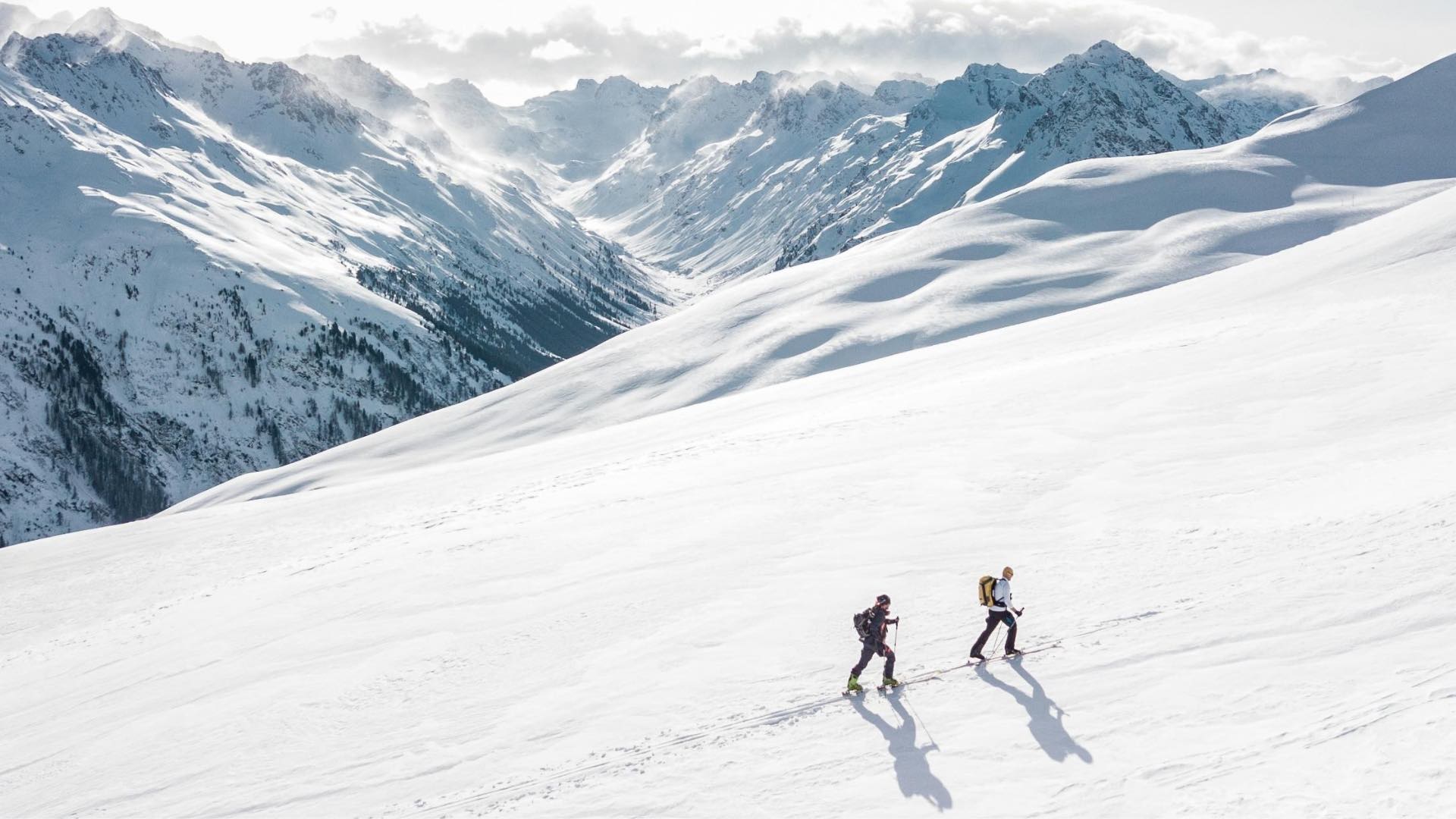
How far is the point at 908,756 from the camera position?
13.5m

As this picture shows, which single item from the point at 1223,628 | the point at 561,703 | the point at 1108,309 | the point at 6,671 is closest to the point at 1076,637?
the point at 1223,628

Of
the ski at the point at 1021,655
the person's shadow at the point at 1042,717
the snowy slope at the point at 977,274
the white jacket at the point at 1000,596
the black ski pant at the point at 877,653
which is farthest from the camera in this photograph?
the snowy slope at the point at 977,274

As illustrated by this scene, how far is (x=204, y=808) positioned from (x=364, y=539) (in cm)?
1665

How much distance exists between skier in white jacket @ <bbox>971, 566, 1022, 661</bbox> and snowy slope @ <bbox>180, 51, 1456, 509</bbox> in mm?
53950

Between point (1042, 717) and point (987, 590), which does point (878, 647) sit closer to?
point (987, 590)

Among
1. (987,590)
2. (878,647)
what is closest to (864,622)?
(878,647)

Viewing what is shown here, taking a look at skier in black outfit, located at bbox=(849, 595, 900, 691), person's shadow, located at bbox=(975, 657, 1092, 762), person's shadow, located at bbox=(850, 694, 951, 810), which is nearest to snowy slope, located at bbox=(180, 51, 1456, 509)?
skier in black outfit, located at bbox=(849, 595, 900, 691)

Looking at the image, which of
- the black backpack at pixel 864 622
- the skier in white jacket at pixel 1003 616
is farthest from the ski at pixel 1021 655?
the black backpack at pixel 864 622

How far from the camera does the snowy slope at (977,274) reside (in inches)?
2911

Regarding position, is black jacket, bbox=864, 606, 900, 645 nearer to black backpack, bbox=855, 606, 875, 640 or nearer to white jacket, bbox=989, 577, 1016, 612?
black backpack, bbox=855, 606, 875, 640

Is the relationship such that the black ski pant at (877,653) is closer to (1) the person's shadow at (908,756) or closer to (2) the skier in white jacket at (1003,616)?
(1) the person's shadow at (908,756)

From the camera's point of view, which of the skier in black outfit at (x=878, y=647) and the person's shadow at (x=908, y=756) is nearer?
the person's shadow at (x=908, y=756)

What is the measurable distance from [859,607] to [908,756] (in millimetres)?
5115

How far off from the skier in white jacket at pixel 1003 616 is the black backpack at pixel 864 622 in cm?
187
